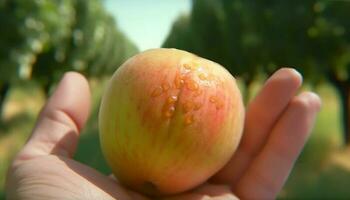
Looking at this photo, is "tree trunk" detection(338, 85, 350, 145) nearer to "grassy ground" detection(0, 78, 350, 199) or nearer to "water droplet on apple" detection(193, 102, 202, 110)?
"grassy ground" detection(0, 78, 350, 199)

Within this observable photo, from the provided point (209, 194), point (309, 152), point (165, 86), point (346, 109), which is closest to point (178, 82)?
point (165, 86)

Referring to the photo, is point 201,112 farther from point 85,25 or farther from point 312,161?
point 85,25

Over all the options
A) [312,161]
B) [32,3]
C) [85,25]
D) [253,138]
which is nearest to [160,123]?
[253,138]

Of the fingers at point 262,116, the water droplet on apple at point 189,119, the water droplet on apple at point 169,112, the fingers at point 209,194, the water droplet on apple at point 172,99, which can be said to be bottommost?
the fingers at point 209,194

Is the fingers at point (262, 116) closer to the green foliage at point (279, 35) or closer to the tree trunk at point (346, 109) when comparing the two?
the green foliage at point (279, 35)

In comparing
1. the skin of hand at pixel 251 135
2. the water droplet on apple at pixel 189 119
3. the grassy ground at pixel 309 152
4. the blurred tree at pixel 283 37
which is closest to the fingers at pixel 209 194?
the skin of hand at pixel 251 135

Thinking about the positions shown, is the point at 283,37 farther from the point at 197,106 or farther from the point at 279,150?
the point at 197,106
